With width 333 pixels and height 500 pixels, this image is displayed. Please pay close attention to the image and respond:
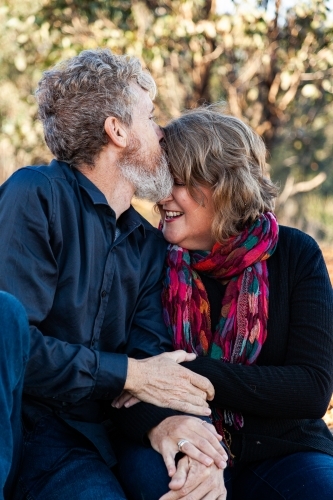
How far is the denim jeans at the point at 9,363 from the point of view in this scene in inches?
81.9

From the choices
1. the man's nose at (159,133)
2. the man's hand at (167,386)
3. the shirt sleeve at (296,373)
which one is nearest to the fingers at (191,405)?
the man's hand at (167,386)

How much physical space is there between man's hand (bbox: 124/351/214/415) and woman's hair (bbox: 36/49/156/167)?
2.73 feet

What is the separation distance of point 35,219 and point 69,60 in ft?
2.45

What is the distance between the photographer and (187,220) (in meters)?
3.15

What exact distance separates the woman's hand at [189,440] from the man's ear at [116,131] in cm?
107

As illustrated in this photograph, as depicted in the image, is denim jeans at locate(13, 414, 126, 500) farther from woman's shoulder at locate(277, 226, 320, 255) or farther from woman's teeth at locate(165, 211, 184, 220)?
woman's shoulder at locate(277, 226, 320, 255)

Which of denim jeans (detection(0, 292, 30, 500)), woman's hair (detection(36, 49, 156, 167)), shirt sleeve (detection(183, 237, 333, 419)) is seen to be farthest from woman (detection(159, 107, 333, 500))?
denim jeans (detection(0, 292, 30, 500))

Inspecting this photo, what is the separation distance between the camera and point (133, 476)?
8.76 feet

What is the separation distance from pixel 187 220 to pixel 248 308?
46 centimetres

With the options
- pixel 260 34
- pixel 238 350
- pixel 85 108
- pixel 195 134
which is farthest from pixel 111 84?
pixel 260 34

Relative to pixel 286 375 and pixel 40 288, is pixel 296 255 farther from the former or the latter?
pixel 40 288

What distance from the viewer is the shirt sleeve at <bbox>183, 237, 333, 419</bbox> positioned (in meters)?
2.82

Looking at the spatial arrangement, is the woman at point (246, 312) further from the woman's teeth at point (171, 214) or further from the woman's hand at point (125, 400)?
the woman's hand at point (125, 400)

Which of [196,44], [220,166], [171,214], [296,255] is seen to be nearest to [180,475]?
[296,255]
